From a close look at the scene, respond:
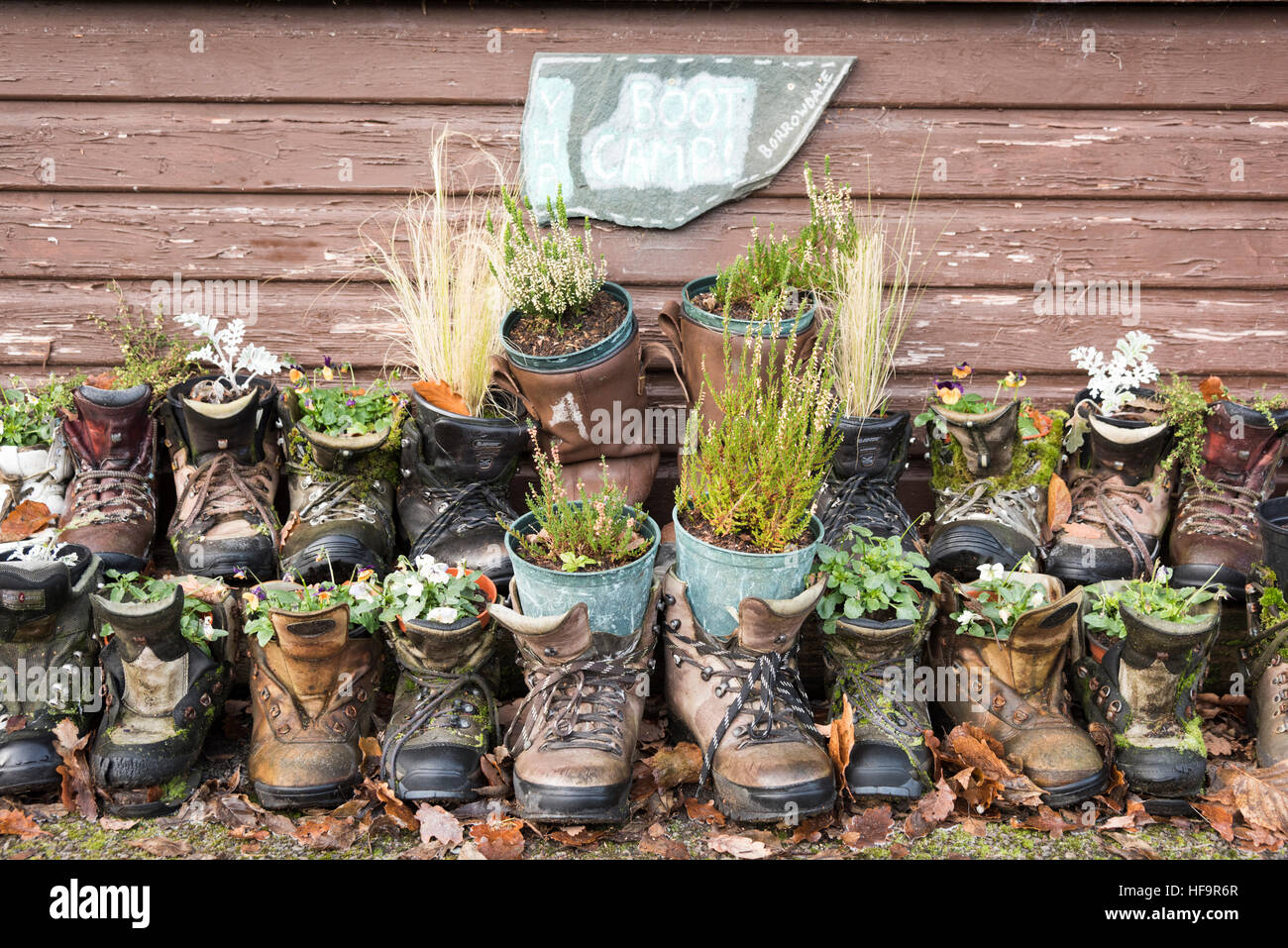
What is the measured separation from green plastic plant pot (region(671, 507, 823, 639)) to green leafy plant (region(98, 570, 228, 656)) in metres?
1.30

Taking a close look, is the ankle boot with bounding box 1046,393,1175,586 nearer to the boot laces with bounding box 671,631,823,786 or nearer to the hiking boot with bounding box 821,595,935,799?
the hiking boot with bounding box 821,595,935,799

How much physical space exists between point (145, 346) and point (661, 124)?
208 cm

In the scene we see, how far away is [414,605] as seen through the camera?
107 inches

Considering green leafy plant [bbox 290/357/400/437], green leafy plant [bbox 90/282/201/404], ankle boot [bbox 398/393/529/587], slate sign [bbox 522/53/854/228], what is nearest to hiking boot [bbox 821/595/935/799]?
Answer: ankle boot [bbox 398/393/529/587]

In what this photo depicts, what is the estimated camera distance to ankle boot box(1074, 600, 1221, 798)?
8.46ft

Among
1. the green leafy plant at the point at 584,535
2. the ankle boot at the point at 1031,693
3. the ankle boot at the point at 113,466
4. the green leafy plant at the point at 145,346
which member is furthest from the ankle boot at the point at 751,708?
the green leafy plant at the point at 145,346

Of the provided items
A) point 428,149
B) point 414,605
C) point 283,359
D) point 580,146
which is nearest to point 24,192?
point 283,359

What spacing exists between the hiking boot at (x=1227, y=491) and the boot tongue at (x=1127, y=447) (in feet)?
0.51

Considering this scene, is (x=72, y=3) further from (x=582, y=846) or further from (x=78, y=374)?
(x=582, y=846)

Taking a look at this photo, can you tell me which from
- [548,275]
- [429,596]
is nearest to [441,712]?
[429,596]

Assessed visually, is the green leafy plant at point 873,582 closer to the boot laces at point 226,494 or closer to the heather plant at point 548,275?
the heather plant at point 548,275

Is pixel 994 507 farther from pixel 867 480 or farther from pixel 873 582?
pixel 873 582

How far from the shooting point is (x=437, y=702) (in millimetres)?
2725

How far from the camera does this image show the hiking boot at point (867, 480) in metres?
3.16
